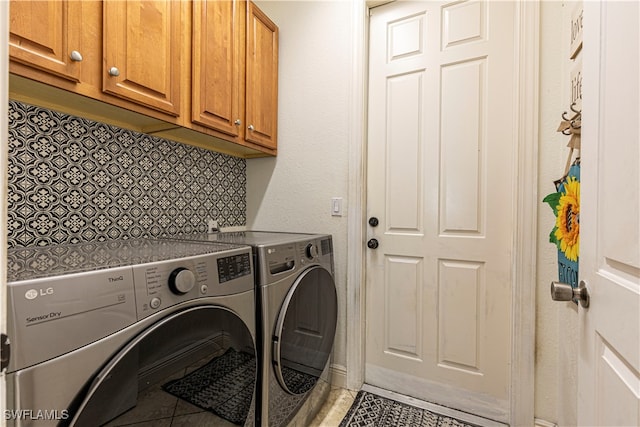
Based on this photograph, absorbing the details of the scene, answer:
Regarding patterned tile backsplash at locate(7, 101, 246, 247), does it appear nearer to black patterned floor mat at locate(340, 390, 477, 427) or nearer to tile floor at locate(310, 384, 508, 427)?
tile floor at locate(310, 384, 508, 427)

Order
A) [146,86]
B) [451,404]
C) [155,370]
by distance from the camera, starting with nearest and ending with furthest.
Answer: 1. [155,370]
2. [146,86]
3. [451,404]

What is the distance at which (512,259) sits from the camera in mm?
1485

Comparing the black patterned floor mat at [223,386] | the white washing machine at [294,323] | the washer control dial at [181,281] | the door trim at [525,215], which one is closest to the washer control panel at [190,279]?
the washer control dial at [181,281]

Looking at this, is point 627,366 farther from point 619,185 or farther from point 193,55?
point 193,55

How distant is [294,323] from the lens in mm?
1285

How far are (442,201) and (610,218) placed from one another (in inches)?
43.3

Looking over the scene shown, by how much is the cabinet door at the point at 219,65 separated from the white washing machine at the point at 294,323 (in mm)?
593

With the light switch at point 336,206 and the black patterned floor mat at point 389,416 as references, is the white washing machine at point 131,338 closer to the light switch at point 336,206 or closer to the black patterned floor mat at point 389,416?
the black patterned floor mat at point 389,416

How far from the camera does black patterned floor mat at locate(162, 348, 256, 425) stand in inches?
33.6

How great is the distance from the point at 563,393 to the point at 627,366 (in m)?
1.09

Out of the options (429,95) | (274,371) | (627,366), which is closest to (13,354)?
(274,371)

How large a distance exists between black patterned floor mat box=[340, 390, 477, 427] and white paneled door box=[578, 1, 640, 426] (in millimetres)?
1009

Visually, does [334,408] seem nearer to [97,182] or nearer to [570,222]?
[570,222]

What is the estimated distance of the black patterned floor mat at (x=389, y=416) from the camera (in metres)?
1.50
